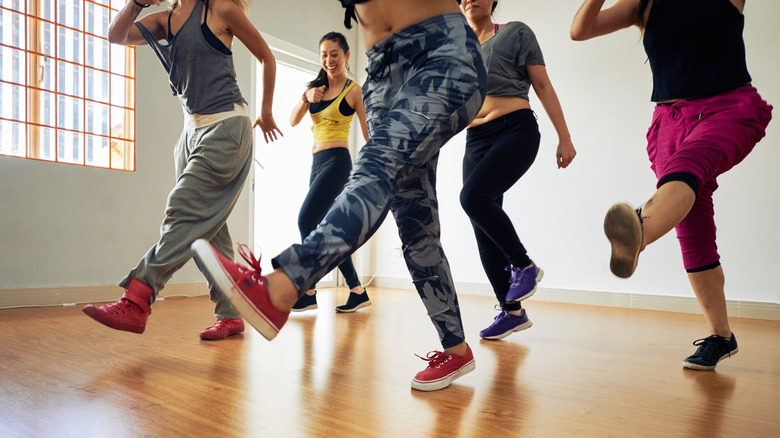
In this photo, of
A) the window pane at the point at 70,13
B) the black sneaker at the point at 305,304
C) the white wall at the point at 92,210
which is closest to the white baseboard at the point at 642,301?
the black sneaker at the point at 305,304

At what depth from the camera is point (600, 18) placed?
1.50m

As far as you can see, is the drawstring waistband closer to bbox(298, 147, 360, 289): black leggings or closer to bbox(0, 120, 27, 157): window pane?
bbox(298, 147, 360, 289): black leggings

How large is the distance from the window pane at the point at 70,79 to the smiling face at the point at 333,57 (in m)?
1.60

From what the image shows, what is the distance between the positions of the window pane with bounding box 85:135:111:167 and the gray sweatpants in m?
1.70

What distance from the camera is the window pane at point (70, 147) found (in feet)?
10.3

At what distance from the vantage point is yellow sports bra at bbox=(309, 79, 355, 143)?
281cm

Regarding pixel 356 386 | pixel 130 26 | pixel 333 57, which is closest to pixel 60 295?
pixel 130 26

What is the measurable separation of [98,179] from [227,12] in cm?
193

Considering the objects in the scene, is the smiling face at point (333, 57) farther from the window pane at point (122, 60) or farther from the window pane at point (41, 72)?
the window pane at point (41, 72)

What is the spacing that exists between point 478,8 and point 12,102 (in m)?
2.63

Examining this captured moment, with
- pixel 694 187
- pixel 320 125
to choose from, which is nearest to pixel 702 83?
pixel 694 187

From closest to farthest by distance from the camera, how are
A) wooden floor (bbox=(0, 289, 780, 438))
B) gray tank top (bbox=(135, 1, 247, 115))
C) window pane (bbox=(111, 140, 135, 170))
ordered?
wooden floor (bbox=(0, 289, 780, 438))
gray tank top (bbox=(135, 1, 247, 115))
window pane (bbox=(111, 140, 135, 170))

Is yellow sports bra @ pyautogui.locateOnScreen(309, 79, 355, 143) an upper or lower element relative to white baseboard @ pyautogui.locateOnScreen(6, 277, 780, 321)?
upper

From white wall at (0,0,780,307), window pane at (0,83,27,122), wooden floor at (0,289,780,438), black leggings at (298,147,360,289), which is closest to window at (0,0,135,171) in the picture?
window pane at (0,83,27,122)
